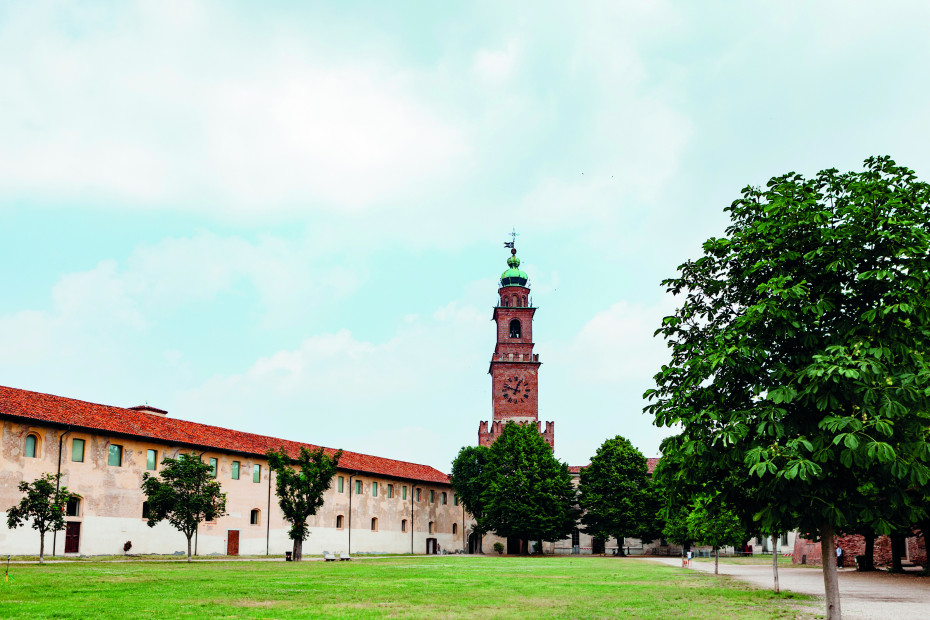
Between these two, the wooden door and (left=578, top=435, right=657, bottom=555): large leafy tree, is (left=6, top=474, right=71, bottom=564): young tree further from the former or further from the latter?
(left=578, top=435, right=657, bottom=555): large leafy tree

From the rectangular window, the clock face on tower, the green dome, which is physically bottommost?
the rectangular window

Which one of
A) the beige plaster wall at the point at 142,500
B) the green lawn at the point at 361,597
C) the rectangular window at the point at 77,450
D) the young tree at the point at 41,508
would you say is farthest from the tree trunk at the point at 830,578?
the rectangular window at the point at 77,450

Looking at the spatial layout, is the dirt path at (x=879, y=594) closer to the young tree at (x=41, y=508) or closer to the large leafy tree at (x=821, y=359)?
the large leafy tree at (x=821, y=359)

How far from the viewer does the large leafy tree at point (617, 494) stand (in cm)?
7344

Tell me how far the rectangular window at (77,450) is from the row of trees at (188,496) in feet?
6.23

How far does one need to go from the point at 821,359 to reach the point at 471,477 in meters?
71.3

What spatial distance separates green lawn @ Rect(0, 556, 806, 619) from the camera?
16.5 m

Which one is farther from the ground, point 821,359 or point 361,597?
point 821,359

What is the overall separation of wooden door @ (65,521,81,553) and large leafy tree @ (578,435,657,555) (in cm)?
4594

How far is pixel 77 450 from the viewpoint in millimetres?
45844

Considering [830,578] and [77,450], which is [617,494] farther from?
[830,578]

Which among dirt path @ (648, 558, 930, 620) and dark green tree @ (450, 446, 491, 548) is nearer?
dirt path @ (648, 558, 930, 620)

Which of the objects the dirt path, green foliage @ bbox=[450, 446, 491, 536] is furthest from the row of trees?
green foliage @ bbox=[450, 446, 491, 536]

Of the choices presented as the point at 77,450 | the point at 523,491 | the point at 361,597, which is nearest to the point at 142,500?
the point at 77,450
